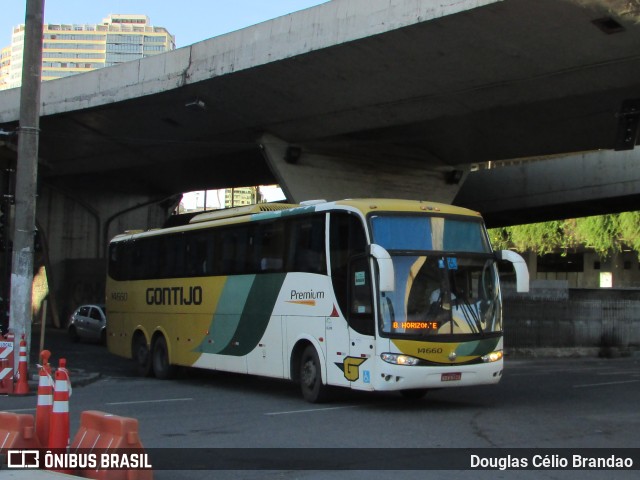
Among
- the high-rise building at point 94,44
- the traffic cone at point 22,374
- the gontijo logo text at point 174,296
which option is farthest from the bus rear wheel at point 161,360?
the high-rise building at point 94,44

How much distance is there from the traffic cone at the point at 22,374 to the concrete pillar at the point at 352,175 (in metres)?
14.3

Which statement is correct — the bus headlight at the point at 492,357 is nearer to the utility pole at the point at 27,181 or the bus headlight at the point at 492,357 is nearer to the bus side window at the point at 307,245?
the bus side window at the point at 307,245

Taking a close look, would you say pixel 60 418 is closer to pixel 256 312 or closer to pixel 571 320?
pixel 256 312

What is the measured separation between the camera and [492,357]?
1358 centimetres

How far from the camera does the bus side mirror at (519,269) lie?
1346 centimetres

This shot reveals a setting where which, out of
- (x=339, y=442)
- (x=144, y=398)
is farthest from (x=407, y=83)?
(x=339, y=442)

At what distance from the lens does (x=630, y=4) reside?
57.1 ft

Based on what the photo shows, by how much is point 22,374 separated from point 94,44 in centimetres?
19364

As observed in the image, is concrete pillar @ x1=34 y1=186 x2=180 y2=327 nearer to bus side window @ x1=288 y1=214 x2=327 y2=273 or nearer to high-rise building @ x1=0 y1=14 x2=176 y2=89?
bus side window @ x1=288 y1=214 x2=327 y2=273

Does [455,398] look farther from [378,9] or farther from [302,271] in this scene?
[378,9]

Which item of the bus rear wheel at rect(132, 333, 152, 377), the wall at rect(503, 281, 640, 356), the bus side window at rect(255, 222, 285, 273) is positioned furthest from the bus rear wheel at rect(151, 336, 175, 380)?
the wall at rect(503, 281, 640, 356)

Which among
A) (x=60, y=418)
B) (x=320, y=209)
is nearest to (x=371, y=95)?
(x=320, y=209)

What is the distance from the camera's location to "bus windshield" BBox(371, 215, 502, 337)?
1308 cm

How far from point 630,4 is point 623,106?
354cm
